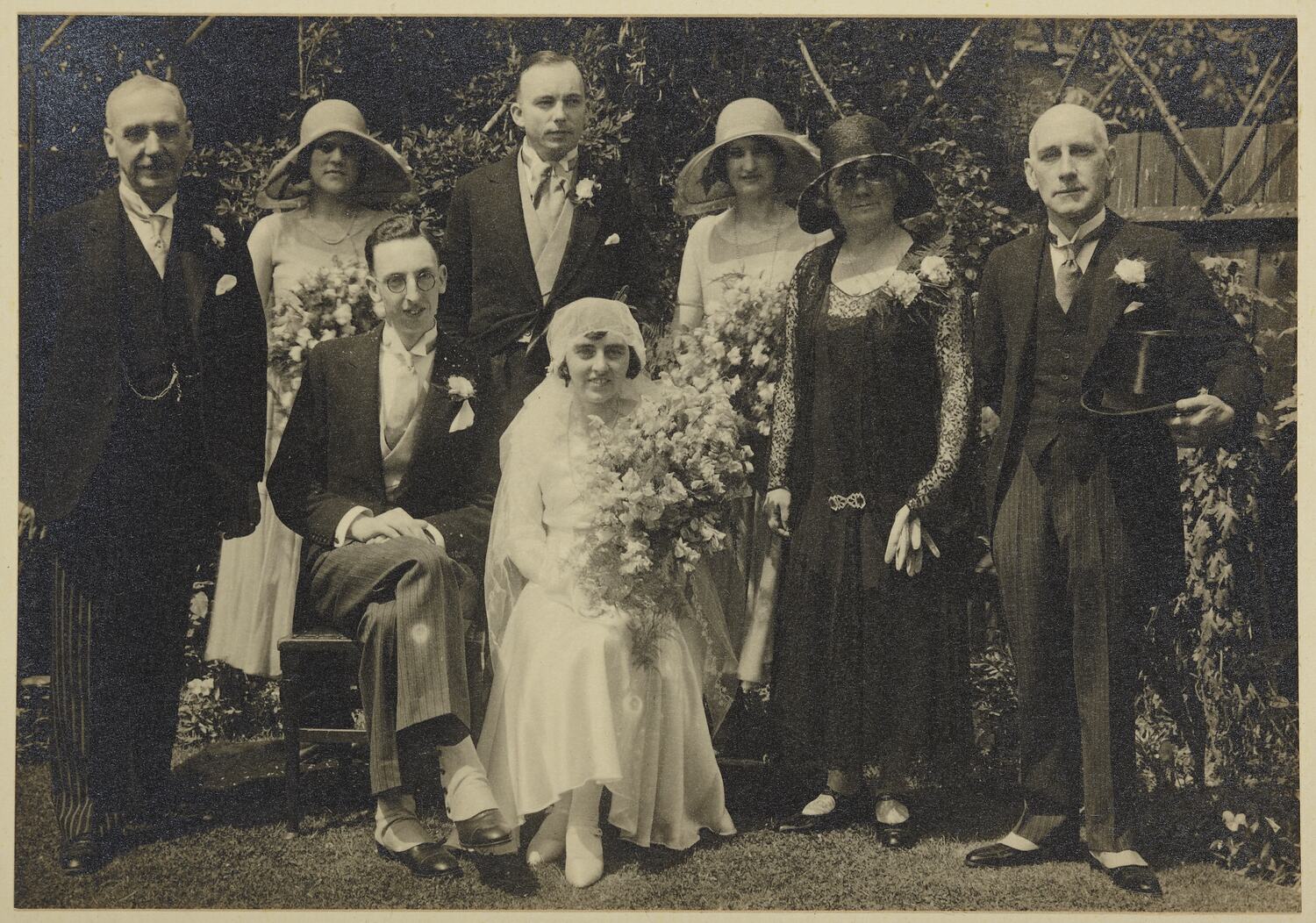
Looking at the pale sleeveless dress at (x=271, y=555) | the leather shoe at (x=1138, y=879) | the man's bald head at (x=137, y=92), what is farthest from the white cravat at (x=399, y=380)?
the leather shoe at (x=1138, y=879)

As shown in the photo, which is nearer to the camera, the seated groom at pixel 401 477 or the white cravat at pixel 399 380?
the seated groom at pixel 401 477

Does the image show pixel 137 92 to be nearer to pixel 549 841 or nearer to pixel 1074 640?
pixel 549 841

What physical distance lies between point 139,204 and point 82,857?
7.25 ft

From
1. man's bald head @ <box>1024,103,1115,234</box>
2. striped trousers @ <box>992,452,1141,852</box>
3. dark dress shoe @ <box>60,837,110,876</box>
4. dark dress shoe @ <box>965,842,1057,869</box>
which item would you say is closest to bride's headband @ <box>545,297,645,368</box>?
striped trousers @ <box>992,452,1141,852</box>

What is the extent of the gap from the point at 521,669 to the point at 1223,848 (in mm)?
2409

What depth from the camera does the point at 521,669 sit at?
14.8 ft

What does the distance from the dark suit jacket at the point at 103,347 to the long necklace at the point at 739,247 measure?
164 centimetres

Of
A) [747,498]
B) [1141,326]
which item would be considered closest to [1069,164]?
[1141,326]

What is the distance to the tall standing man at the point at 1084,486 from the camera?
4.57 meters

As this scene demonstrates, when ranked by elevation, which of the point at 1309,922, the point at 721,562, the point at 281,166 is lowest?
the point at 1309,922

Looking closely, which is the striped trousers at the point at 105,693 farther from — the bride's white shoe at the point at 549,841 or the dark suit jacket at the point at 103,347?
the bride's white shoe at the point at 549,841

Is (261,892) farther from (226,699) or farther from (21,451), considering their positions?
(21,451)

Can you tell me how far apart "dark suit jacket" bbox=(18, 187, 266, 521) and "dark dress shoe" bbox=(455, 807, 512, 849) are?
1.40 meters

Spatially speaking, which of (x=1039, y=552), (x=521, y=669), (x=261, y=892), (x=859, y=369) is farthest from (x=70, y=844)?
(x=1039, y=552)
